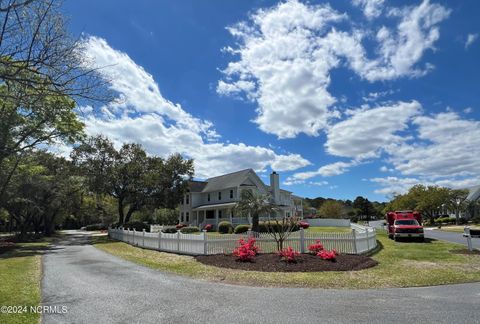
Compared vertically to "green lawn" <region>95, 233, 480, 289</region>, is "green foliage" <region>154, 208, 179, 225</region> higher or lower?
higher

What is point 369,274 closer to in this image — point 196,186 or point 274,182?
point 274,182

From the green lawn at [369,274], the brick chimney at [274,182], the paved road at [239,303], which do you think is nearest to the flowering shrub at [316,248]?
the green lawn at [369,274]

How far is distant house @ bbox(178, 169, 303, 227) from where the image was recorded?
41.9 metres

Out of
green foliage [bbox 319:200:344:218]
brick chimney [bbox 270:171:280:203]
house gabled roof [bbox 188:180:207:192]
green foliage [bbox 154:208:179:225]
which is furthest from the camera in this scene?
green foliage [bbox 319:200:344:218]

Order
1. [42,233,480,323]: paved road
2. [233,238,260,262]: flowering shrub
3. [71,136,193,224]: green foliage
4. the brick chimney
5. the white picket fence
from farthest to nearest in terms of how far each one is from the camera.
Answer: the brick chimney, [71,136,193,224]: green foliage, the white picket fence, [233,238,260,262]: flowering shrub, [42,233,480,323]: paved road

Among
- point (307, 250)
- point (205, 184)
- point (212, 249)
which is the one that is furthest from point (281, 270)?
point (205, 184)

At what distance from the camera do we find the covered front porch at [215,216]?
38688mm

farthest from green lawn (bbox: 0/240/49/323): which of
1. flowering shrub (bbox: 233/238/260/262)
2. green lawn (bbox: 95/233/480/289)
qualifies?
flowering shrub (bbox: 233/238/260/262)

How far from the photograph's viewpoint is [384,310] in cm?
700

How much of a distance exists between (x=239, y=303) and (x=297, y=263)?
5872mm

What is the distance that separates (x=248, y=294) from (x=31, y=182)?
2974cm

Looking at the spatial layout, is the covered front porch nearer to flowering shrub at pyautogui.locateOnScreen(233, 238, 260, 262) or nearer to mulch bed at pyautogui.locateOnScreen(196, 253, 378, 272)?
flowering shrub at pyautogui.locateOnScreen(233, 238, 260, 262)

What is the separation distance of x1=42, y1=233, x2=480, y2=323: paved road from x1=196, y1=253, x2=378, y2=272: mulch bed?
3072mm

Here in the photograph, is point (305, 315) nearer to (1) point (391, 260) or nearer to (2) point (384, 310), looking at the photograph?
(2) point (384, 310)
